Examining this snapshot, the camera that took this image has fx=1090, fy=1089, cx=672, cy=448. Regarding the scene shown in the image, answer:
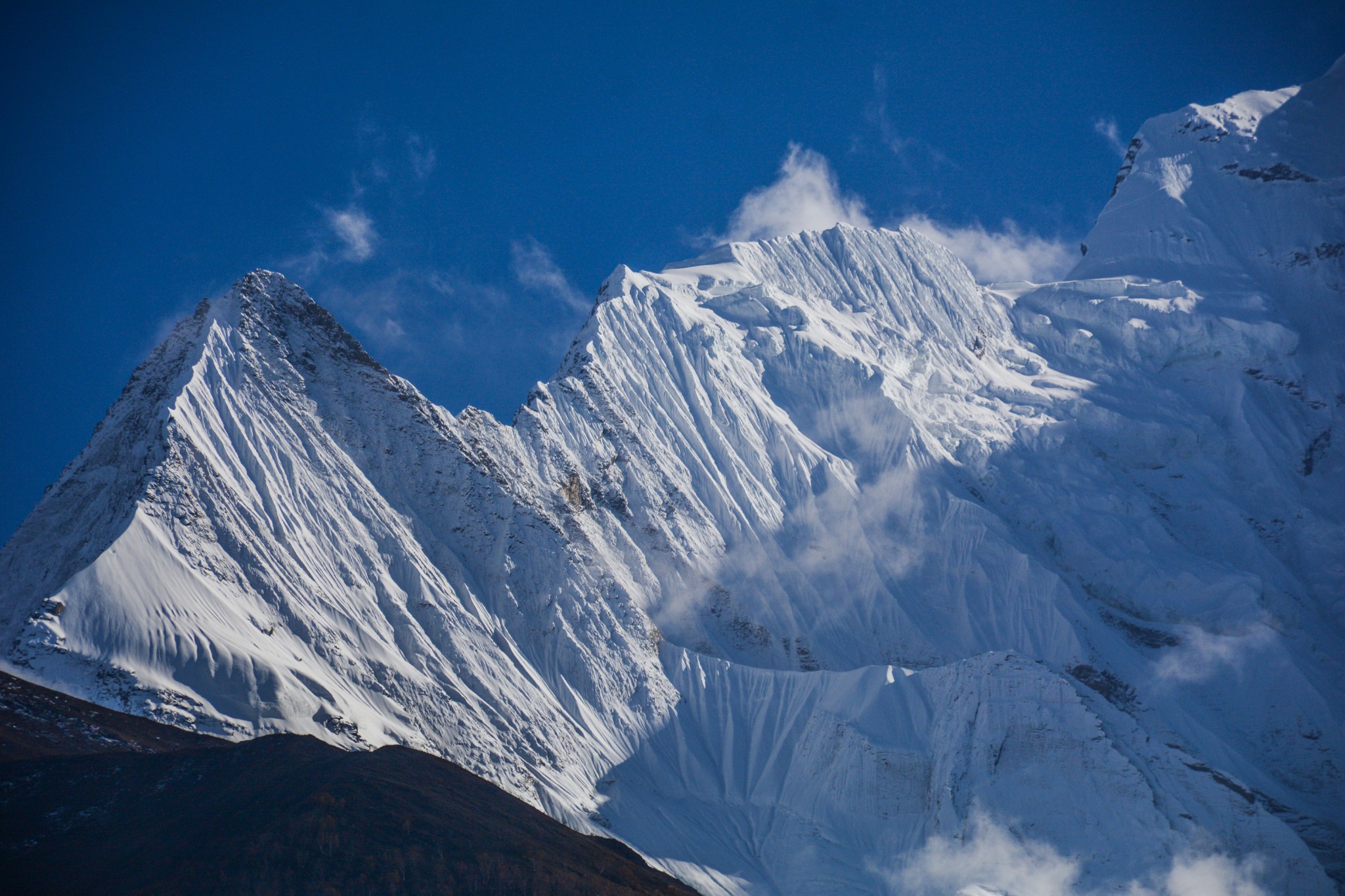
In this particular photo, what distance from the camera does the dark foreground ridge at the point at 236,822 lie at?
1551 inches

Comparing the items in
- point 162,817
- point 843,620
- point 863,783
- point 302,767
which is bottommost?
point 162,817

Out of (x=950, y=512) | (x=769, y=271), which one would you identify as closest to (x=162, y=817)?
(x=950, y=512)

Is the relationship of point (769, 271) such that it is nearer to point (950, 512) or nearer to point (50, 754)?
point (950, 512)

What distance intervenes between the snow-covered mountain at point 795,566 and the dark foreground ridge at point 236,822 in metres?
6.95

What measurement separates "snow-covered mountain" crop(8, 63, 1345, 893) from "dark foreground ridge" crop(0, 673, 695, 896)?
695 centimetres

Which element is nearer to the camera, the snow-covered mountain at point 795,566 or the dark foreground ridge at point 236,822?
the dark foreground ridge at point 236,822

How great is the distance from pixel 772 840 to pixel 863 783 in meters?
7.19

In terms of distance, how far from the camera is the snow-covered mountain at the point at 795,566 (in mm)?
65125

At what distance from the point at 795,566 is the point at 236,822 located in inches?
→ 2408

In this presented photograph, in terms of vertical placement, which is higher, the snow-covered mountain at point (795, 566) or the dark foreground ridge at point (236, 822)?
the snow-covered mountain at point (795, 566)

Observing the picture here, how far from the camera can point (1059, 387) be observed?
125375 mm

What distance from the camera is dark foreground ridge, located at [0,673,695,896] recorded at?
39.4m

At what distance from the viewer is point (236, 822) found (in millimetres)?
42688

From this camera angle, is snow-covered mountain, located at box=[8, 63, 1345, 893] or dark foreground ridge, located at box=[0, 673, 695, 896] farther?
snow-covered mountain, located at box=[8, 63, 1345, 893]
